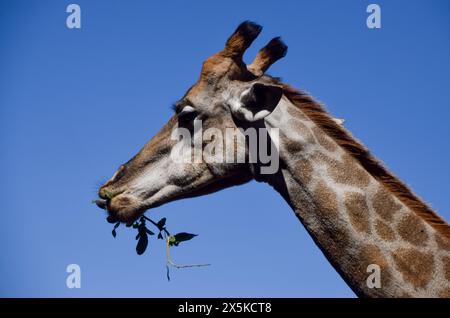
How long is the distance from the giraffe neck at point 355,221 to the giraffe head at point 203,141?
440 mm

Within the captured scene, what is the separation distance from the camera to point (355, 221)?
20.5 feet

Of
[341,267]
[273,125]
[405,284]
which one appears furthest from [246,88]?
[405,284]

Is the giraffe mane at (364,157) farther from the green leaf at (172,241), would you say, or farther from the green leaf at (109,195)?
the green leaf at (109,195)

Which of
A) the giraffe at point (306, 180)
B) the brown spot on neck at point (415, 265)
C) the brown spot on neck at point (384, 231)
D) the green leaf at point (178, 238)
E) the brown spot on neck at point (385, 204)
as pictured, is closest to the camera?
the brown spot on neck at point (415, 265)

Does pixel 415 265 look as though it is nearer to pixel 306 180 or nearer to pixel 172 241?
pixel 306 180

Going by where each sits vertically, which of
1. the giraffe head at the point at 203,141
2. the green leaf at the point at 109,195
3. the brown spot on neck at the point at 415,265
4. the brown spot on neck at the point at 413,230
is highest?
the giraffe head at the point at 203,141

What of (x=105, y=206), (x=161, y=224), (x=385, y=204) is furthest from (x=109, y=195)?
(x=385, y=204)

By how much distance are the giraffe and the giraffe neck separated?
0.01m

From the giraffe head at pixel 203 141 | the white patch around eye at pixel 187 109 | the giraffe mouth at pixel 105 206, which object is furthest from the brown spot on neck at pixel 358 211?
the giraffe mouth at pixel 105 206

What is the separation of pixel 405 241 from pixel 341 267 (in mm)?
721

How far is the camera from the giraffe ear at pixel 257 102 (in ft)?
22.6

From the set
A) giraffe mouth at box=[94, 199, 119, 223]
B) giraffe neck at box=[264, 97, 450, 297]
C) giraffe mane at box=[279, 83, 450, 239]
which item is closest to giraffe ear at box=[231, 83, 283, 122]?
giraffe neck at box=[264, 97, 450, 297]

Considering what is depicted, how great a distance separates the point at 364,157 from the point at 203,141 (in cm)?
197
